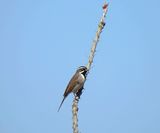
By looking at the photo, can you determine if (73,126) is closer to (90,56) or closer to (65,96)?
(90,56)

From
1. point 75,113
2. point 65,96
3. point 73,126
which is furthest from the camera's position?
point 65,96

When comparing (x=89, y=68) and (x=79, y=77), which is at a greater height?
(x=79, y=77)

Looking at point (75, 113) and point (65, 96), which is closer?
point (75, 113)

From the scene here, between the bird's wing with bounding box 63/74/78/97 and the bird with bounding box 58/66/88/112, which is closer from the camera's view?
the bird with bounding box 58/66/88/112

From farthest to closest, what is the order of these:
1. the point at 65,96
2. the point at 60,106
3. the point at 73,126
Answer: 1. the point at 65,96
2. the point at 60,106
3. the point at 73,126

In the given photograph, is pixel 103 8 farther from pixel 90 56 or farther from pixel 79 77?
pixel 79 77

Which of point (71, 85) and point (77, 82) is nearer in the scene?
point (77, 82)

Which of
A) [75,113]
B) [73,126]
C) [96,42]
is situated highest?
[96,42]

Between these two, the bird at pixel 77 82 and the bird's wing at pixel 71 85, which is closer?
the bird at pixel 77 82

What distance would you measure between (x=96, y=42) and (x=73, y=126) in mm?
2060

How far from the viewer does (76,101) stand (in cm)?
1032

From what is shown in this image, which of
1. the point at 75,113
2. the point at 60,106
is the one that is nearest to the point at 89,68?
the point at 75,113

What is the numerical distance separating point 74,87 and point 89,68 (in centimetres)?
449

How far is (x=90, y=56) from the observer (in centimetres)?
952
